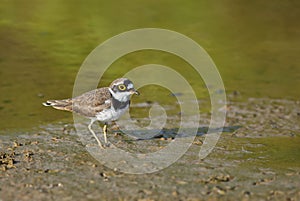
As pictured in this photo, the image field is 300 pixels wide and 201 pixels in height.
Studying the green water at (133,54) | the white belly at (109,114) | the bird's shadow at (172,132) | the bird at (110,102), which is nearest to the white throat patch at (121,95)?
the bird at (110,102)

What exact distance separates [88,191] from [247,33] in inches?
434

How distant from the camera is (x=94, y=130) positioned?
11094 millimetres

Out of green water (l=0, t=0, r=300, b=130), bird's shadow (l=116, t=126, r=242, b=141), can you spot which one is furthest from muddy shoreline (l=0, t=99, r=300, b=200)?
green water (l=0, t=0, r=300, b=130)

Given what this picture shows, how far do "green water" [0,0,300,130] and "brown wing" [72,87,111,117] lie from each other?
143 centimetres

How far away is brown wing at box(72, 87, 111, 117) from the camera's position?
9.85m

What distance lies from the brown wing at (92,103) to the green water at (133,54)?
1.43 m

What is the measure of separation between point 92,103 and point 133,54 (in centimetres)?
651

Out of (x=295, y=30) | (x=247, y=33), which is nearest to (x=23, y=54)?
(x=247, y=33)

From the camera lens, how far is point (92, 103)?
9930 millimetres

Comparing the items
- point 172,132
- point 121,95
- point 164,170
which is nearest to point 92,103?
point 121,95

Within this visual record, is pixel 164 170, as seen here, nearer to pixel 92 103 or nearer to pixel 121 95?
pixel 121 95

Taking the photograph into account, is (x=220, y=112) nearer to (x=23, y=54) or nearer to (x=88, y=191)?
(x=88, y=191)

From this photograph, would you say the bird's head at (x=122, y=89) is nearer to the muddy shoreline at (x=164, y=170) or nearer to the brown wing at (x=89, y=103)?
the brown wing at (x=89, y=103)

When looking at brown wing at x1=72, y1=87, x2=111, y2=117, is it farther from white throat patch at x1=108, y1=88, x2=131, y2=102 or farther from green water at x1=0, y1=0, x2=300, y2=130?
green water at x1=0, y1=0, x2=300, y2=130
